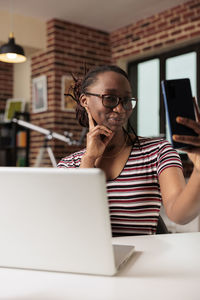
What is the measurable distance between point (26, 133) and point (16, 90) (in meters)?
1.39

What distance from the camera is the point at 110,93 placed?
1.39 meters

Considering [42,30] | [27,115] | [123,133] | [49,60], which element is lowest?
[123,133]

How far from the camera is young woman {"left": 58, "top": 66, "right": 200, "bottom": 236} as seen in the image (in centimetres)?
135

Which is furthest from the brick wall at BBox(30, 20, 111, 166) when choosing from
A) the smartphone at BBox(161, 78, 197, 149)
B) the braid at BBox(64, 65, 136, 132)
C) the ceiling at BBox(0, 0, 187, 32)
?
the smartphone at BBox(161, 78, 197, 149)

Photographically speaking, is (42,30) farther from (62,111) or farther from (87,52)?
(62,111)

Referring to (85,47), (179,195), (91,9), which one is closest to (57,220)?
(179,195)

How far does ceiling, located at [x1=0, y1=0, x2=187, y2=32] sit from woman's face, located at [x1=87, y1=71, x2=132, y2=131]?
343cm

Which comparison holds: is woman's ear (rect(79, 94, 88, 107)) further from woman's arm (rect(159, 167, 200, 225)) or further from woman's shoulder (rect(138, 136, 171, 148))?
woman's arm (rect(159, 167, 200, 225))

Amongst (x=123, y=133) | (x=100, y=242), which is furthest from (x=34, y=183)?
(x=123, y=133)

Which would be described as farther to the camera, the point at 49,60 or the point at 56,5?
the point at 49,60

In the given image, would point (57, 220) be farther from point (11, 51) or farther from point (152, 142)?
point (11, 51)

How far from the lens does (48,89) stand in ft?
17.0

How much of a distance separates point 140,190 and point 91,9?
3932 mm

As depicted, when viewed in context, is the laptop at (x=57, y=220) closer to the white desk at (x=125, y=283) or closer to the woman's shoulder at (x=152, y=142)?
the white desk at (x=125, y=283)
